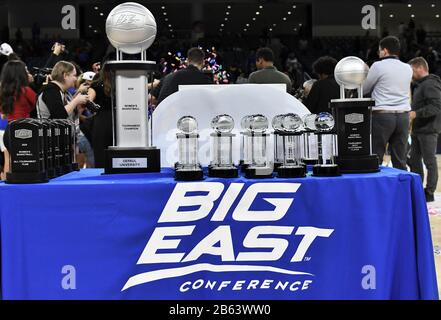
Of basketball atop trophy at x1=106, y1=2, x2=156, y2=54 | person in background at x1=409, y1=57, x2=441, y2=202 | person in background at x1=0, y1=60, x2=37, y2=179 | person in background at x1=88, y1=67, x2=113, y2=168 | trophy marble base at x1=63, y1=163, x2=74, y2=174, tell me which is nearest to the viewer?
basketball atop trophy at x1=106, y1=2, x2=156, y2=54

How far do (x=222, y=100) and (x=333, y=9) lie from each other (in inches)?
752

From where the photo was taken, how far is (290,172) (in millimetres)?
2189

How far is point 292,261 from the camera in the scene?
2145 millimetres

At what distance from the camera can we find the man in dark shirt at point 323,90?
4.78m

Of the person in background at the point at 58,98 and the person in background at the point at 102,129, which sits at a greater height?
the person in background at the point at 58,98

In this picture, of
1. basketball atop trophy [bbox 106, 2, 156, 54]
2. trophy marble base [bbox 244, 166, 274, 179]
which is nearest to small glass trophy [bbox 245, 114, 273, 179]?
trophy marble base [bbox 244, 166, 274, 179]

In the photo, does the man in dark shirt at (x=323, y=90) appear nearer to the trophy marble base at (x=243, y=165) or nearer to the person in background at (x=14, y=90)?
the person in background at (x=14, y=90)

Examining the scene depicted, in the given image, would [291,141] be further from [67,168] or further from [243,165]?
[67,168]

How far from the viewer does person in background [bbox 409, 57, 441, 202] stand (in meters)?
5.79

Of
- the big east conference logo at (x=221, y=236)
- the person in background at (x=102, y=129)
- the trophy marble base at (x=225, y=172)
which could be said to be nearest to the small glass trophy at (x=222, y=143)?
the trophy marble base at (x=225, y=172)

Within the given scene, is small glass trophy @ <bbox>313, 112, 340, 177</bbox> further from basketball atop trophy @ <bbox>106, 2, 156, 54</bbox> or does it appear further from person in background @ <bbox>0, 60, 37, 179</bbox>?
person in background @ <bbox>0, 60, 37, 179</bbox>

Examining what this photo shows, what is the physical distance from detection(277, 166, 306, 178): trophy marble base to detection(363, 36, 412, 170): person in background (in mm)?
2871

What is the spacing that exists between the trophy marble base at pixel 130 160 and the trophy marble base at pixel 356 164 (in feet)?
2.10
